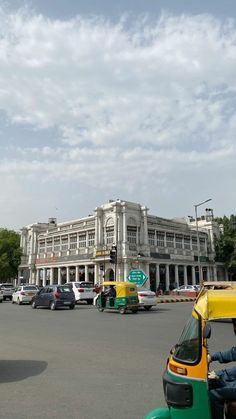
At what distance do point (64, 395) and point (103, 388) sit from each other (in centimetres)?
67

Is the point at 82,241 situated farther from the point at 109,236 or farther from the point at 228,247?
the point at 228,247

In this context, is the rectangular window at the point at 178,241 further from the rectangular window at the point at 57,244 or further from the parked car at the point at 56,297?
the parked car at the point at 56,297

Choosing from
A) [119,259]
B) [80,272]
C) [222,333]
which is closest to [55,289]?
[222,333]

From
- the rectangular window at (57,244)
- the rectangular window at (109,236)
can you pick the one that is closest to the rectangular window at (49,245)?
the rectangular window at (57,244)

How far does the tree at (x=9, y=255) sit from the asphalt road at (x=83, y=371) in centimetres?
6070

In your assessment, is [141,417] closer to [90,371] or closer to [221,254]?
[90,371]

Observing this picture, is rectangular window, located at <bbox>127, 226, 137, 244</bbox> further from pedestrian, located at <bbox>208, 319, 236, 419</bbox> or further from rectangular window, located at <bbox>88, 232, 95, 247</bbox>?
pedestrian, located at <bbox>208, 319, 236, 419</bbox>

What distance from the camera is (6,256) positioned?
2913 inches

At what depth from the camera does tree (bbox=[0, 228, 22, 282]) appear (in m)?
73.9

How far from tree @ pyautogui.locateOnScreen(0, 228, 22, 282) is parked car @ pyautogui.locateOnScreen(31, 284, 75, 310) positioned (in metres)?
47.4

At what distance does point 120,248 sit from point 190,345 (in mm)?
51078

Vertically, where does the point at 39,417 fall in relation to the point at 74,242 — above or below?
below

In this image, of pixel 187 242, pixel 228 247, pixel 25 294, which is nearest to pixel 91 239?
pixel 187 242

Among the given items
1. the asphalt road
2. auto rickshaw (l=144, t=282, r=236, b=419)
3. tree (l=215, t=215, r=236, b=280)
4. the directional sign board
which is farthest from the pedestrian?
tree (l=215, t=215, r=236, b=280)
